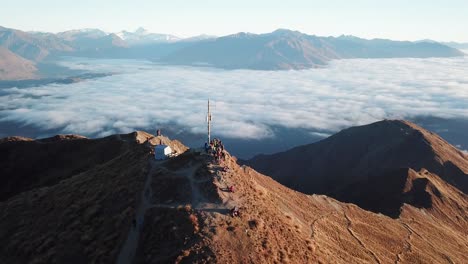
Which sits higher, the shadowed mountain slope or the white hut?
the white hut

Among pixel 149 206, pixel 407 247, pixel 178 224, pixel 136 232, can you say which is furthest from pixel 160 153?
pixel 407 247

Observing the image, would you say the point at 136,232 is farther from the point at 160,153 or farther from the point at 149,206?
the point at 160,153

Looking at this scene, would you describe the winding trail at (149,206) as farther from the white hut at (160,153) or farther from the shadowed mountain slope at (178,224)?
the white hut at (160,153)

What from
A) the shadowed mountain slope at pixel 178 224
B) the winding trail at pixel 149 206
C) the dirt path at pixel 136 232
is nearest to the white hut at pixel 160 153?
the shadowed mountain slope at pixel 178 224

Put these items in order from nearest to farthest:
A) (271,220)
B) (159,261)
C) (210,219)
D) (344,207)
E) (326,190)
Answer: (159,261) → (210,219) → (271,220) → (344,207) → (326,190)

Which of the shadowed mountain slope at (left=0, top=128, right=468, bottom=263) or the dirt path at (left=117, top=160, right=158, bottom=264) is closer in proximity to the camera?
the shadowed mountain slope at (left=0, top=128, right=468, bottom=263)

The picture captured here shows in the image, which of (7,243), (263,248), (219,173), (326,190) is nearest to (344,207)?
(219,173)

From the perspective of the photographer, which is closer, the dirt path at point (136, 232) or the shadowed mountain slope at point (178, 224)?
the shadowed mountain slope at point (178, 224)

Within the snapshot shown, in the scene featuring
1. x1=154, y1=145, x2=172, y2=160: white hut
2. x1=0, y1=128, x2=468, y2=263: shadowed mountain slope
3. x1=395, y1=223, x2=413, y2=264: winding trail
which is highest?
x1=154, y1=145, x2=172, y2=160: white hut

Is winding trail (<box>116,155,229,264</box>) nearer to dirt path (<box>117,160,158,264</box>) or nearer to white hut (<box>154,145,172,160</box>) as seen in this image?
dirt path (<box>117,160,158,264</box>)

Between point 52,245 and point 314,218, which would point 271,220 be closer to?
point 314,218

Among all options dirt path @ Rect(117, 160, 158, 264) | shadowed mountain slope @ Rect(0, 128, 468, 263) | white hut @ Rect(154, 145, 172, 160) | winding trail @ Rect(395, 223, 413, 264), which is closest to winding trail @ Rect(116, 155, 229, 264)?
dirt path @ Rect(117, 160, 158, 264)
